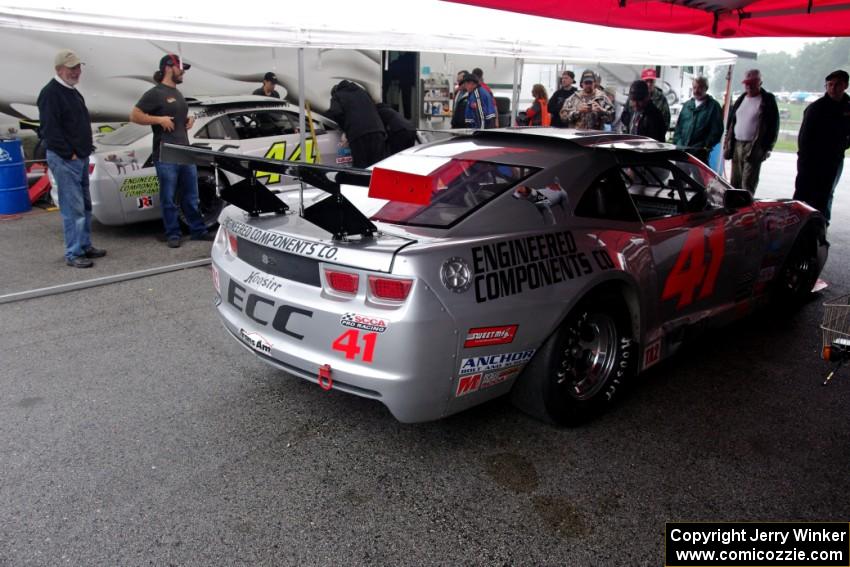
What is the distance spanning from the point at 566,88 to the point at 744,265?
21.2ft

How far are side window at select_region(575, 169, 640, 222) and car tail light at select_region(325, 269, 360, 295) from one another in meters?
1.15

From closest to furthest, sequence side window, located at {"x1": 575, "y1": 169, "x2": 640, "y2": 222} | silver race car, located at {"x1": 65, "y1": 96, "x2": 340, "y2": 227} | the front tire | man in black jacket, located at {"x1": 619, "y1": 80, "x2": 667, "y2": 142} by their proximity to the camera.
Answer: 1. side window, located at {"x1": 575, "y1": 169, "x2": 640, "y2": 222}
2. silver race car, located at {"x1": 65, "y1": 96, "x2": 340, "y2": 227}
3. the front tire
4. man in black jacket, located at {"x1": 619, "y1": 80, "x2": 667, "y2": 142}

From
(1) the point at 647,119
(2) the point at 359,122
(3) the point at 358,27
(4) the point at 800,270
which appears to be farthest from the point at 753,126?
(3) the point at 358,27

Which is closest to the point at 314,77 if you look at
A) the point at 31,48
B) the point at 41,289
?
the point at 31,48

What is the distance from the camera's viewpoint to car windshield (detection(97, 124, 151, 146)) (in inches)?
271

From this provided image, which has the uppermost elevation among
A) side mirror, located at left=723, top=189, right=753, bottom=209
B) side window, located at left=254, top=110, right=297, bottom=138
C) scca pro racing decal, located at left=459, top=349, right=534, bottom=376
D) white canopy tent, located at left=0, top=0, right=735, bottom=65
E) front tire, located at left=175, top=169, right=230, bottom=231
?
white canopy tent, located at left=0, top=0, right=735, bottom=65

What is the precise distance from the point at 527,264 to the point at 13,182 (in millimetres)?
7866

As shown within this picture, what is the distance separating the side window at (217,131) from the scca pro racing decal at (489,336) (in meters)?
5.59

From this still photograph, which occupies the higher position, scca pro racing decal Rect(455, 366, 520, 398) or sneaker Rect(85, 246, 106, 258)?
scca pro racing decal Rect(455, 366, 520, 398)

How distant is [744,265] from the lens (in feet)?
12.9

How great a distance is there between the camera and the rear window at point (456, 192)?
2795mm

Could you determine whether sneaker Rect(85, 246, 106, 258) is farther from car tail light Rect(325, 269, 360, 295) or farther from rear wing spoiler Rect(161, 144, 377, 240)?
car tail light Rect(325, 269, 360, 295)

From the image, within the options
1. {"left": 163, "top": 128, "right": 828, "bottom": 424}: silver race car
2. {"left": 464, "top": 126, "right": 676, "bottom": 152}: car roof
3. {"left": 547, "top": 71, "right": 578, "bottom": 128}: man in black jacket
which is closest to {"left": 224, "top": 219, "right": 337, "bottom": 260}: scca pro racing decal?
{"left": 163, "top": 128, "right": 828, "bottom": 424}: silver race car

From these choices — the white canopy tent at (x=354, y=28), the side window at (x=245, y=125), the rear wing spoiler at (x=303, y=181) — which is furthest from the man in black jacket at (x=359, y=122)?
the rear wing spoiler at (x=303, y=181)
